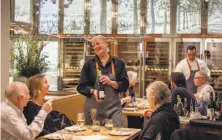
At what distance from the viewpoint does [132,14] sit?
1072 cm

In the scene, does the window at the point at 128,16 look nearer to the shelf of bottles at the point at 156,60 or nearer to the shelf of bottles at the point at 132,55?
the shelf of bottles at the point at 132,55

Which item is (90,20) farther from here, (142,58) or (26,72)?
(26,72)

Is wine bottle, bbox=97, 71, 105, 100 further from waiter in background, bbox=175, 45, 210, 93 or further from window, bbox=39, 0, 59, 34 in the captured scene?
window, bbox=39, 0, 59, 34

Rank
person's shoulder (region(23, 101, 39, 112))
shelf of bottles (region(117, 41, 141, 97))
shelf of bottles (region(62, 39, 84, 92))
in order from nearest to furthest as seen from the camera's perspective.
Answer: person's shoulder (region(23, 101, 39, 112)) → shelf of bottles (region(117, 41, 141, 97)) → shelf of bottles (region(62, 39, 84, 92))

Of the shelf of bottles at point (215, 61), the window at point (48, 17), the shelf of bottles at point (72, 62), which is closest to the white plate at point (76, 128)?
the shelf of bottles at point (215, 61)

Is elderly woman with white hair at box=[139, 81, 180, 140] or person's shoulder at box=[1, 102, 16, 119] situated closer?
person's shoulder at box=[1, 102, 16, 119]

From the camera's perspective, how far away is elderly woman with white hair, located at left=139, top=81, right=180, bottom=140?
11.1 feet

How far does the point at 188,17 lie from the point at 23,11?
4816 millimetres

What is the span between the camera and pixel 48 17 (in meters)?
11.4

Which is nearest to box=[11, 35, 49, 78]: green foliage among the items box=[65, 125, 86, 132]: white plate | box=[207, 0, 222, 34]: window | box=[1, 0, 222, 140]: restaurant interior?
box=[1, 0, 222, 140]: restaurant interior

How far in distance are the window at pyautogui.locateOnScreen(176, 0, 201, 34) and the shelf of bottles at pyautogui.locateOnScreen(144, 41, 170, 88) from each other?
0.64 meters

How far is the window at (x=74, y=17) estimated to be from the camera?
11.1 m

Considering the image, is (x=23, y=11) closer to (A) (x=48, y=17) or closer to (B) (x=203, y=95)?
(A) (x=48, y=17)

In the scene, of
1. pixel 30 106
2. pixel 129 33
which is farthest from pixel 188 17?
pixel 30 106
